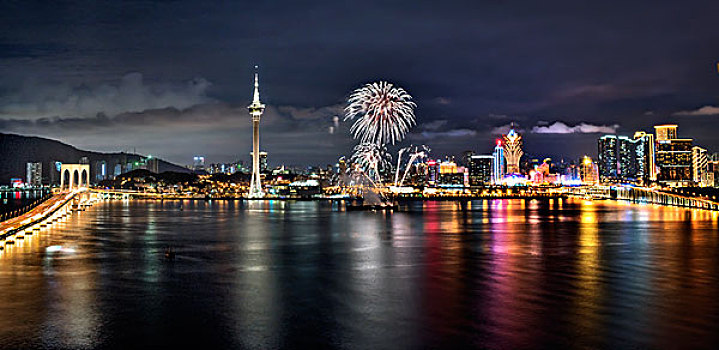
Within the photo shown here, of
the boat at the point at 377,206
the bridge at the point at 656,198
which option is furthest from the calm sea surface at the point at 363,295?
the bridge at the point at 656,198

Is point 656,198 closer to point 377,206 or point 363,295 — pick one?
point 377,206

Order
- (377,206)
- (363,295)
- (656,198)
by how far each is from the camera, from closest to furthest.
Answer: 1. (363,295)
2. (377,206)
3. (656,198)

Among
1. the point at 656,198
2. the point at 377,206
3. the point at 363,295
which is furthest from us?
the point at 656,198

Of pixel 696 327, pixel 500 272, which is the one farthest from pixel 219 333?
pixel 500 272

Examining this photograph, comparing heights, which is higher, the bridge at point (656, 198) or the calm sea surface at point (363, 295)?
the bridge at point (656, 198)

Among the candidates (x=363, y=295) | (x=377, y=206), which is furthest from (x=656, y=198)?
(x=363, y=295)

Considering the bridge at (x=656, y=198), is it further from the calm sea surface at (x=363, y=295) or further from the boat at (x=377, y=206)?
the calm sea surface at (x=363, y=295)

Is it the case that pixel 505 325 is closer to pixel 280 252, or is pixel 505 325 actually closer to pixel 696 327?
pixel 696 327

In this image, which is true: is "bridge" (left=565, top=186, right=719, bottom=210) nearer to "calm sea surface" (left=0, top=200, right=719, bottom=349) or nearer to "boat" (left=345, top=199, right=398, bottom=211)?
"boat" (left=345, top=199, right=398, bottom=211)
